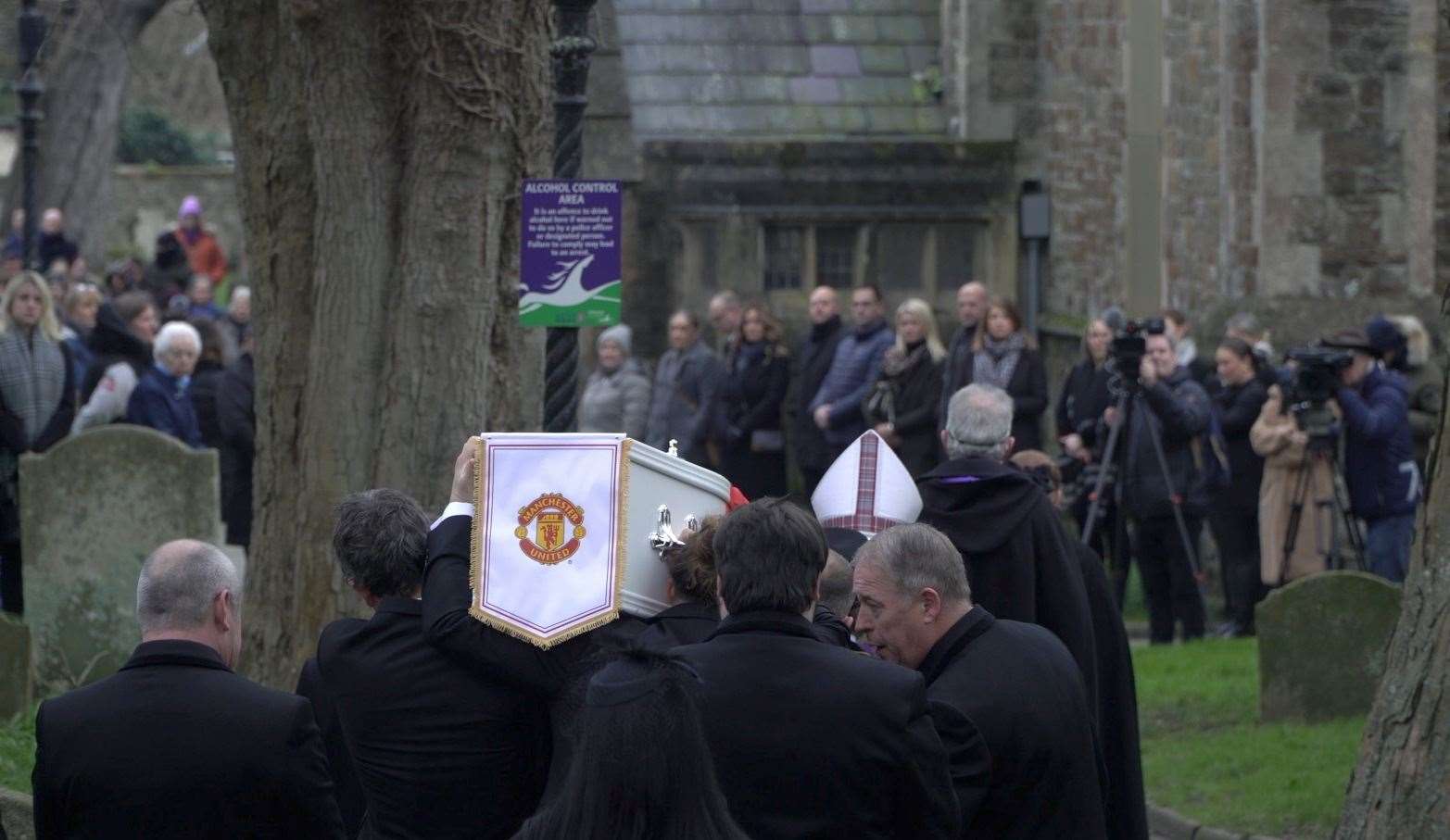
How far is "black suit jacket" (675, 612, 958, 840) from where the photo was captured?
4.23 m

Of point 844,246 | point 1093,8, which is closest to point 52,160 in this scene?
point 844,246

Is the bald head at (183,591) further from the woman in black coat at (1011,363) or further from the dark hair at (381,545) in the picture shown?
the woman in black coat at (1011,363)

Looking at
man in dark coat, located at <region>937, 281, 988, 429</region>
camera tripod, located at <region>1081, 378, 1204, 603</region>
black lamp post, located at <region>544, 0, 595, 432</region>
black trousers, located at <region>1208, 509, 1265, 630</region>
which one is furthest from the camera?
man in dark coat, located at <region>937, 281, 988, 429</region>

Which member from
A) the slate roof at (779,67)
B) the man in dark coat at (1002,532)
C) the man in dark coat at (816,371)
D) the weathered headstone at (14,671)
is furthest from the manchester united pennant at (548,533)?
the slate roof at (779,67)

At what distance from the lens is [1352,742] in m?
9.61

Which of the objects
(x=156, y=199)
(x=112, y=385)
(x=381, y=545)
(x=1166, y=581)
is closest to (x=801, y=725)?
(x=381, y=545)

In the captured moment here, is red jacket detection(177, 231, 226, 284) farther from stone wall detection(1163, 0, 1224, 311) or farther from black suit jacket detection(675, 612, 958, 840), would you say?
black suit jacket detection(675, 612, 958, 840)

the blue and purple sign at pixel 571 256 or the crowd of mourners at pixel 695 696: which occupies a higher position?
the blue and purple sign at pixel 571 256

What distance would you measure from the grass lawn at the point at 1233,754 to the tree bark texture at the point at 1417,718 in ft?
5.29

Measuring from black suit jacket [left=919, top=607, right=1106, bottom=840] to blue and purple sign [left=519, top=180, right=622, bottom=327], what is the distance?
3874 mm

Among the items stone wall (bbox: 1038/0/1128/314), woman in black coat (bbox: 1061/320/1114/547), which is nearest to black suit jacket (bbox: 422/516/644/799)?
woman in black coat (bbox: 1061/320/1114/547)

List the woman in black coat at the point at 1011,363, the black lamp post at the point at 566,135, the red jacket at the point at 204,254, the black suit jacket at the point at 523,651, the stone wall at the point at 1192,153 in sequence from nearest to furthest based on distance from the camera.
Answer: the black suit jacket at the point at 523,651 < the black lamp post at the point at 566,135 < the woman in black coat at the point at 1011,363 < the stone wall at the point at 1192,153 < the red jacket at the point at 204,254

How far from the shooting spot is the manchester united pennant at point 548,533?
15.7ft

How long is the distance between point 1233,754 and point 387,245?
170 inches
